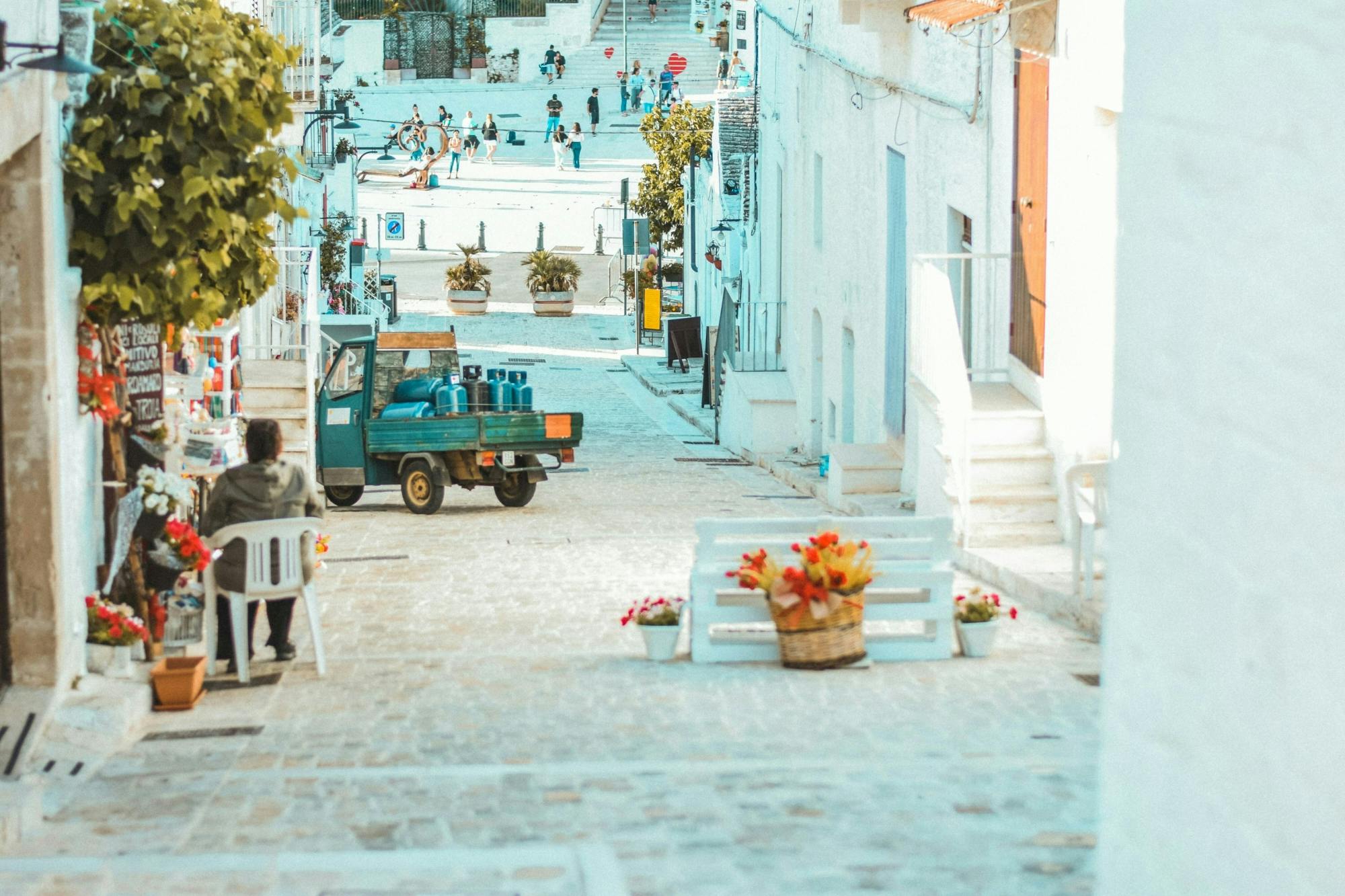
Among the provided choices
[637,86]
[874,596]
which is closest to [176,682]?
[874,596]

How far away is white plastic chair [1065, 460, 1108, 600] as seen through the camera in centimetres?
1108

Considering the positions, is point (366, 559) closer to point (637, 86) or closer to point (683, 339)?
point (683, 339)

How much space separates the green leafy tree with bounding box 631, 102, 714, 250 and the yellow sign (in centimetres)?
309

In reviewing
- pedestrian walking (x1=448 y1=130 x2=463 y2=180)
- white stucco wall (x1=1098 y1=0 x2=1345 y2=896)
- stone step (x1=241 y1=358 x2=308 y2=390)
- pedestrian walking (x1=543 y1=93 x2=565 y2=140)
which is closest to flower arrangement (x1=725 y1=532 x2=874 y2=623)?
white stucco wall (x1=1098 y1=0 x2=1345 y2=896)

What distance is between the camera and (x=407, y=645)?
1095 centimetres

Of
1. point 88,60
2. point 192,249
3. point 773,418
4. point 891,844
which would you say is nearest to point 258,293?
point 192,249

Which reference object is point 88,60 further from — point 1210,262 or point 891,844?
point 1210,262

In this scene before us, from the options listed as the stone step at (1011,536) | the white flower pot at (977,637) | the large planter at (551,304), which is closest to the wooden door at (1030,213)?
the stone step at (1011,536)

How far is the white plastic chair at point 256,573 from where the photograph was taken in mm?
9664

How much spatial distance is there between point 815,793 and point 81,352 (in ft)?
13.3

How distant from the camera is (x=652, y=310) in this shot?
44.1 meters

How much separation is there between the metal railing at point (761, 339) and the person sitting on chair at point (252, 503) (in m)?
18.6

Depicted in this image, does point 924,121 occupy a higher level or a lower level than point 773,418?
higher

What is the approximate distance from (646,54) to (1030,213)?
51822 mm
